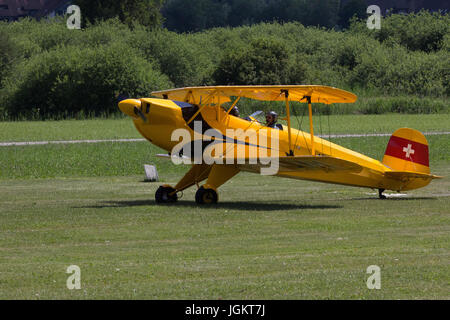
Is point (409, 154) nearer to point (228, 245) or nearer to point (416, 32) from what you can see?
point (228, 245)

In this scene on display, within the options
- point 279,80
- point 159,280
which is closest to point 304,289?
point 159,280

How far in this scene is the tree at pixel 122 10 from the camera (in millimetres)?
87250

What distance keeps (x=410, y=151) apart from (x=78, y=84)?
40004 mm

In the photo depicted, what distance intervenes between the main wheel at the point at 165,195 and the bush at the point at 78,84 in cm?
3738

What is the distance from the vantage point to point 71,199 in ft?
61.6

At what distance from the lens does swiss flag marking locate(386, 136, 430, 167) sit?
18.1 m

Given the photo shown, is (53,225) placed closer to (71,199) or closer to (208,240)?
(208,240)

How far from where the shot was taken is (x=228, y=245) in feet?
40.2

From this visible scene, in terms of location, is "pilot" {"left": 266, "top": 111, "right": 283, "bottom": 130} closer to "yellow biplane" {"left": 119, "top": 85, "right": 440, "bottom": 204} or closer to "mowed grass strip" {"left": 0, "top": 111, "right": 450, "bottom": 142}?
"yellow biplane" {"left": 119, "top": 85, "right": 440, "bottom": 204}

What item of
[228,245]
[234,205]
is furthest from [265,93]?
[228,245]

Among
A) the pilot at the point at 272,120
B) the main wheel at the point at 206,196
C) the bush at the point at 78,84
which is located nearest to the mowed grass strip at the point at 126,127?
the bush at the point at 78,84

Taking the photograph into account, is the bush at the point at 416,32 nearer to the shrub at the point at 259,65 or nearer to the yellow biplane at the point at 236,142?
the shrub at the point at 259,65
